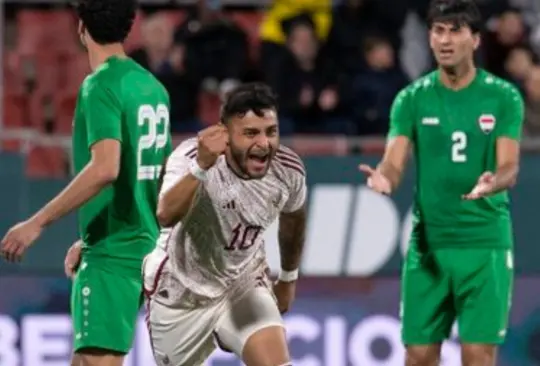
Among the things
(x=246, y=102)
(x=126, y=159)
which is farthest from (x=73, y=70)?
(x=246, y=102)

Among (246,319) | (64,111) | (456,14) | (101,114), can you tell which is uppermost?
(456,14)

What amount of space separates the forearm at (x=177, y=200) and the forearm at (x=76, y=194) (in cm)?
31

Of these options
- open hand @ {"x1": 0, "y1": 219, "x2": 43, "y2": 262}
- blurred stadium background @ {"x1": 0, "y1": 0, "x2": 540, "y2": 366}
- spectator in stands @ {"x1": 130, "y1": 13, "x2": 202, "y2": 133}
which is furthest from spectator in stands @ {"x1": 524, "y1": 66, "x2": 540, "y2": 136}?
open hand @ {"x1": 0, "y1": 219, "x2": 43, "y2": 262}

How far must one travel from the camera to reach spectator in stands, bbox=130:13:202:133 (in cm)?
1153

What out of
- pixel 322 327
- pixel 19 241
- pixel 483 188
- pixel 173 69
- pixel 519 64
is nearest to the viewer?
pixel 19 241

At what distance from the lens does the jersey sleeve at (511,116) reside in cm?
817

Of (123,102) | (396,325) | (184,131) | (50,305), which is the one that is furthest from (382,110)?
(123,102)

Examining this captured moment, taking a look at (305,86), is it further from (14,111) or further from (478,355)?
(478,355)

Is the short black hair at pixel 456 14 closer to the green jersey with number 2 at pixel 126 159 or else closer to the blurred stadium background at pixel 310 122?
the green jersey with number 2 at pixel 126 159

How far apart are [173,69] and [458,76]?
149 inches

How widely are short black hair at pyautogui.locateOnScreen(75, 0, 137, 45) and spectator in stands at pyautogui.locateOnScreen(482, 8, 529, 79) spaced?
5.85m

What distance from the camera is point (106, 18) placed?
22.6 ft

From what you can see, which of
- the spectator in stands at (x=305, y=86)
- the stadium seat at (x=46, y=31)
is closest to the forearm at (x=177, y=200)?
the spectator in stands at (x=305, y=86)

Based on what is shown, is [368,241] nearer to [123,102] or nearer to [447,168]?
[447,168]
